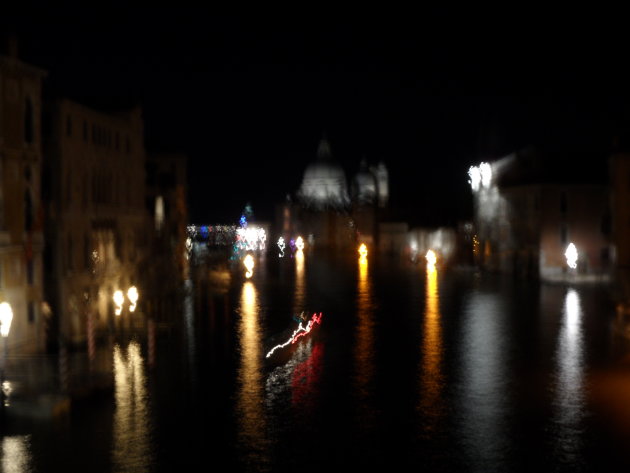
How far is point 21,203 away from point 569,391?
16542 millimetres

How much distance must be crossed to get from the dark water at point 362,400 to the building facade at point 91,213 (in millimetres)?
3704

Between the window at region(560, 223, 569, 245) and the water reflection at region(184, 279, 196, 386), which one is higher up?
the window at region(560, 223, 569, 245)

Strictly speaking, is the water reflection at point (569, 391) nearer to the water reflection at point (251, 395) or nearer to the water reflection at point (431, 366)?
the water reflection at point (431, 366)

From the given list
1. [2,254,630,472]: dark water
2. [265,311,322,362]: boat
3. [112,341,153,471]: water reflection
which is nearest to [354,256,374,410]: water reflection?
[2,254,630,472]: dark water

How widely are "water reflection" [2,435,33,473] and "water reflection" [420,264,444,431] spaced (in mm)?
7944

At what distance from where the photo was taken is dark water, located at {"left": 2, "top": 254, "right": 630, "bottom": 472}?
1723 cm

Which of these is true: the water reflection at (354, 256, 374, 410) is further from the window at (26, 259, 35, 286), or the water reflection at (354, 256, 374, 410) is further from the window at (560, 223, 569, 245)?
the window at (560, 223, 569, 245)

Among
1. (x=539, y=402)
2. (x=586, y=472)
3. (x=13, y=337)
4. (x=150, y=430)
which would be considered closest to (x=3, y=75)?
(x=13, y=337)

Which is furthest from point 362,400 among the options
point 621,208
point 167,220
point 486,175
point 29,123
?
point 486,175

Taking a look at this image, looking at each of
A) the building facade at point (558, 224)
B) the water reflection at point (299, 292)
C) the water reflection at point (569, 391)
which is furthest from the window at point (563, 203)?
the water reflection at point (569, 391)

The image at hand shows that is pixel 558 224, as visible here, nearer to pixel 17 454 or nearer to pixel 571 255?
pixel 571 255

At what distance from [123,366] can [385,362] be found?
751cm

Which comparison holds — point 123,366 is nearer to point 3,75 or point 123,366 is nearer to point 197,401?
point 197,401

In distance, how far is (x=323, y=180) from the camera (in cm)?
19112
